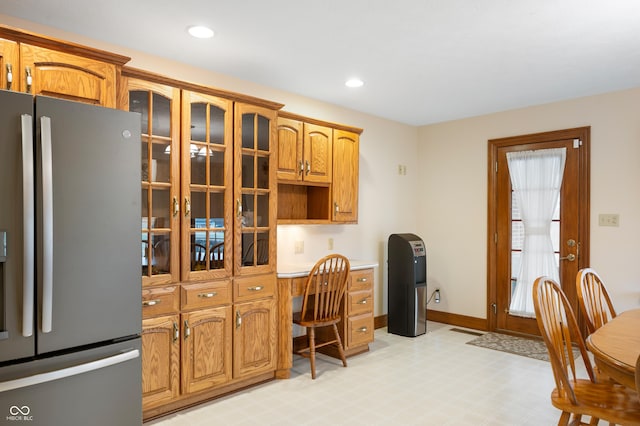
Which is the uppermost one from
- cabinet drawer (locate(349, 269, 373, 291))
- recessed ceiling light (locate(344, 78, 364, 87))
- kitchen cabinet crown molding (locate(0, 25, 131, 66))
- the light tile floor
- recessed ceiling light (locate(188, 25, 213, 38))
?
recessed ceiling light (locate(188, 25, 213, 38))

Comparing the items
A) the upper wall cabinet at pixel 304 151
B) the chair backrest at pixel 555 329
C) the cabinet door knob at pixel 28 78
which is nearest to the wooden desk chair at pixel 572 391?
the chair backrest at pixel 555 329

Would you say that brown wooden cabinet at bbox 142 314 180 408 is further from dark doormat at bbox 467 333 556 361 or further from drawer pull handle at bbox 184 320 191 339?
dark doormat at bbox 467 333 556 361

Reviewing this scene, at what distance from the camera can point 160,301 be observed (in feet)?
8.84

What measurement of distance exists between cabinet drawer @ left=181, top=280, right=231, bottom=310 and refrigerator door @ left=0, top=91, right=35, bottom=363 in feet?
3.63

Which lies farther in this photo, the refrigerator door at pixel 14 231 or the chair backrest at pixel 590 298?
the chair backrest at pixel 590 298

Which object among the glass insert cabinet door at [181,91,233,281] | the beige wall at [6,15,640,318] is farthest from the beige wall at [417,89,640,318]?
the glass insert cabinet door at [181,91,233,281]

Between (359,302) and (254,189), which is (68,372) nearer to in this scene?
(254,189)

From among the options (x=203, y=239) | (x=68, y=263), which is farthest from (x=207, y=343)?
(x=68, y=263)

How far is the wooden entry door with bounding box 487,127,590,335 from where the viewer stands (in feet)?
13.7

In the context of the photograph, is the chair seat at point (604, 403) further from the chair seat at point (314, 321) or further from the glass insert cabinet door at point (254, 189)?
the glass insert cabinet door at point (254, 189)

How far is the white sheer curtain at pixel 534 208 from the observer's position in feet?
14.3

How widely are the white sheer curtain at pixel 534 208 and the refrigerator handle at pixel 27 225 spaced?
433 centimetres

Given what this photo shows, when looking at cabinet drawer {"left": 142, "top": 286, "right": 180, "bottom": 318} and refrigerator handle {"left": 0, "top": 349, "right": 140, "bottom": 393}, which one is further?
cabinet drawer {"left": 142, "top": 286, "right": 180, "bottom": 318}

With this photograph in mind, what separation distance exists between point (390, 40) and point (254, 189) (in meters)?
1.41
